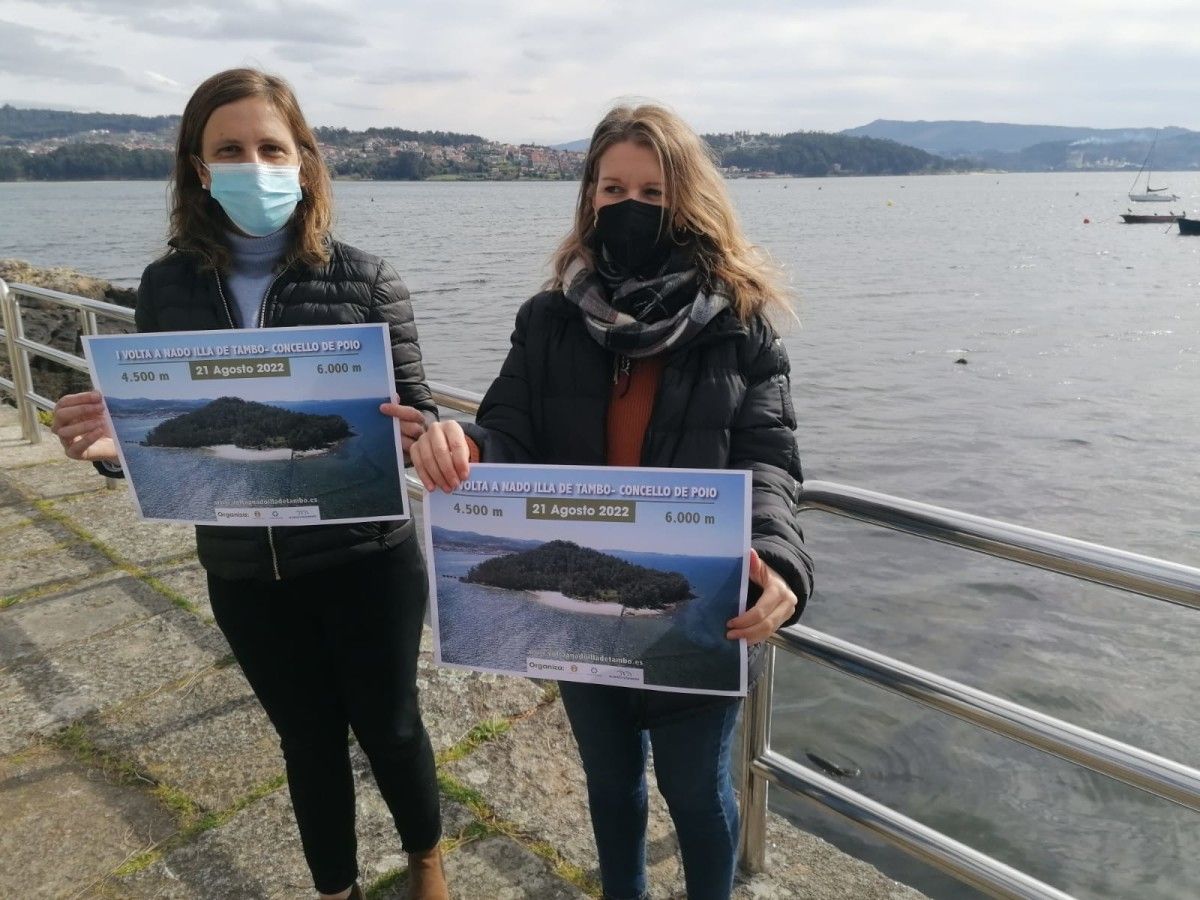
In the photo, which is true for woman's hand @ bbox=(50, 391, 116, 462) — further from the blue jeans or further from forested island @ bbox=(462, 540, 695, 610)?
the blue jeans

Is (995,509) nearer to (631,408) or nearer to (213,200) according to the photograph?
(631,408)

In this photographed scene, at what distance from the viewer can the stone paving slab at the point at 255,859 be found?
2.51 metres

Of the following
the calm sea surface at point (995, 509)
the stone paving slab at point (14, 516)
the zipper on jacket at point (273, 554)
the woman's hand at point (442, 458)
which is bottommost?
the calm sea surface at point (995, 509)

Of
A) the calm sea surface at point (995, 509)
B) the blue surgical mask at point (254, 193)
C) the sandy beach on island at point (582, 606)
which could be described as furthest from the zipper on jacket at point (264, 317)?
the sandy beach on island at point (582, 606)

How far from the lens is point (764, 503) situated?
5.85ft

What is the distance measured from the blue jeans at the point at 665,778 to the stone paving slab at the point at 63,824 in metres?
1.47

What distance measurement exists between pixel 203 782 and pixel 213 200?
75.0 inches

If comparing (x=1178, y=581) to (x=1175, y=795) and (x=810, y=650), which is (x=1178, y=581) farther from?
(x=810, y=650)

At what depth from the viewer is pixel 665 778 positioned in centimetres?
205

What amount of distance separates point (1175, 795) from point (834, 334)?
20.2m

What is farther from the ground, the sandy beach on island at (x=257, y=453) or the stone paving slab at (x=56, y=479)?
the sandy beach on island at (x=257, y=453)

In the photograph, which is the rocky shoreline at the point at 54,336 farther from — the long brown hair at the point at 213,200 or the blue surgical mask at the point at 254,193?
the blue surgical mask at the point at 254,193

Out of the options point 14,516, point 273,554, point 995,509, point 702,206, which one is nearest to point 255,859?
point 273,554

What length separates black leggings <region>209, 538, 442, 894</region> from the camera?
7.18 feet
